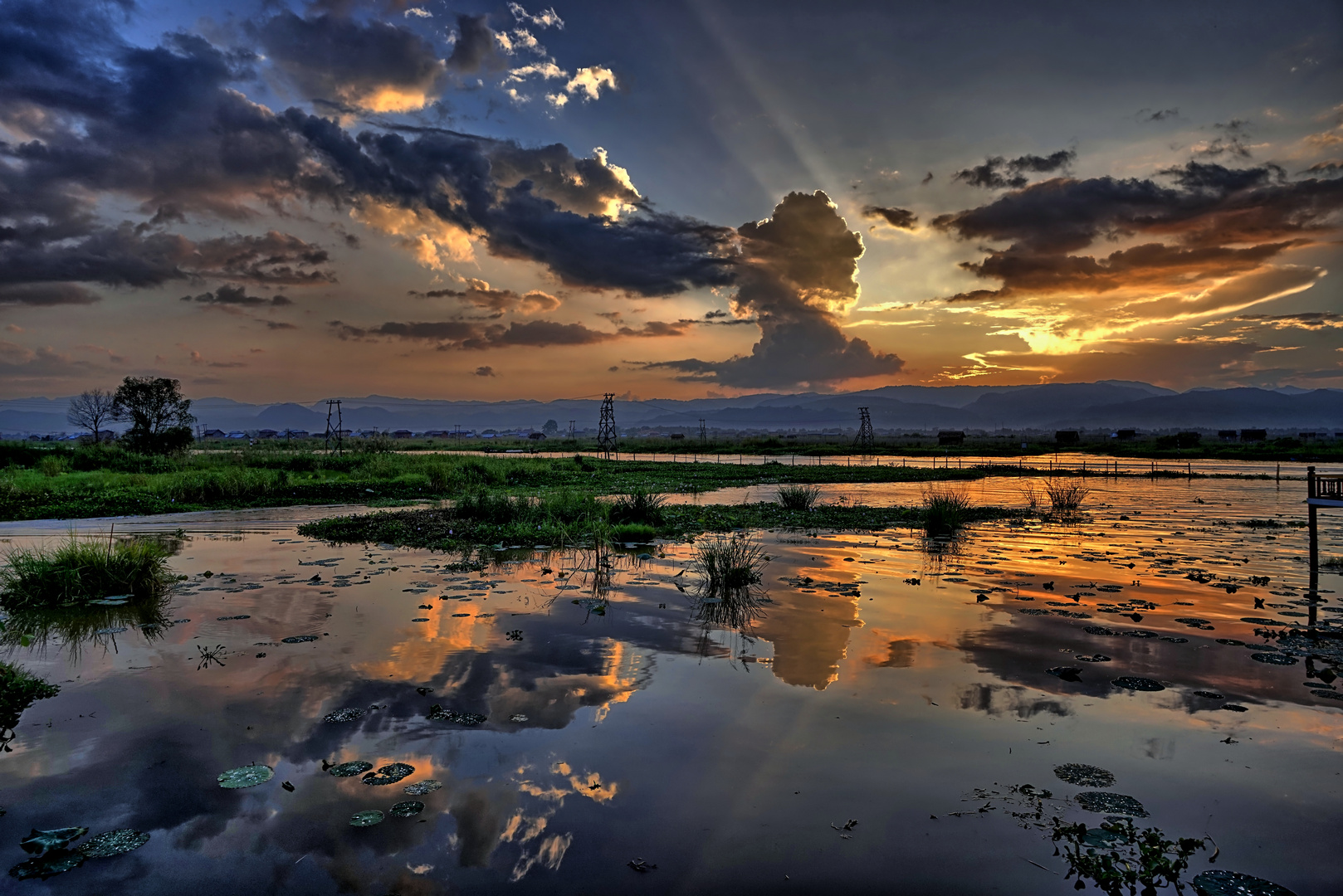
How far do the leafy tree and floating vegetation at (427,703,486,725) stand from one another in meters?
61.4

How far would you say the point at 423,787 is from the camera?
18.2 ft

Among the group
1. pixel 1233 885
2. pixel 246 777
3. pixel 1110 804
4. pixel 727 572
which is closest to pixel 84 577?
pixel 246 777

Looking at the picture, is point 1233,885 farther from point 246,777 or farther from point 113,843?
point 113,843

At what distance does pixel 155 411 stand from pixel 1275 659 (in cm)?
7782

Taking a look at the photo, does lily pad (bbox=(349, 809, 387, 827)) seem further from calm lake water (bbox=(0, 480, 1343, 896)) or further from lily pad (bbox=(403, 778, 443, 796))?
lily pad (bbox=(403, 778, 443, 796))

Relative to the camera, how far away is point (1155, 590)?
12625 millimetres

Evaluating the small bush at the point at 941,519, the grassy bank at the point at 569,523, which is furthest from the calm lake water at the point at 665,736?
the small bush at the point at 941,519

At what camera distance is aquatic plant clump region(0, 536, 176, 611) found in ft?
37.8

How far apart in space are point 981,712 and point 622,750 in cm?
385

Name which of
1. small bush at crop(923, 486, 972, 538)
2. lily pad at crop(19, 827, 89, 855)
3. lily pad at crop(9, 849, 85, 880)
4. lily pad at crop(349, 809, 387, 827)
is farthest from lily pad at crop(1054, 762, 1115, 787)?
small bush at crop(923, 486, 972, 538)

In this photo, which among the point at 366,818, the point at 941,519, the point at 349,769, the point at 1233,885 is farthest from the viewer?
the point at 941,519

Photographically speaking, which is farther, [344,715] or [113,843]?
[344,715]

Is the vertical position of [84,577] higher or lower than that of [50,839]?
higher

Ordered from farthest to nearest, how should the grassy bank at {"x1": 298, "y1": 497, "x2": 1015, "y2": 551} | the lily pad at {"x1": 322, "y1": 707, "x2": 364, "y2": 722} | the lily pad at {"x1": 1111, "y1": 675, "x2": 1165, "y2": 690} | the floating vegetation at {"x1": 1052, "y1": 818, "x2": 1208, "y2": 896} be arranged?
the grassy bank at {"x1": 298, "y1": 497, "x2": 1015, "y2": 551}, the lily pad at {"x1": 1111, "y1": 675, "x2": 1165, "y2": 690}, the lily pad at {"x1": 322, "y1": 707, "x2": 364, "y2": 722}, the floating vegetation at {"x1": 1052, "y1": 818, "x2": 1208, "y2": 896}
